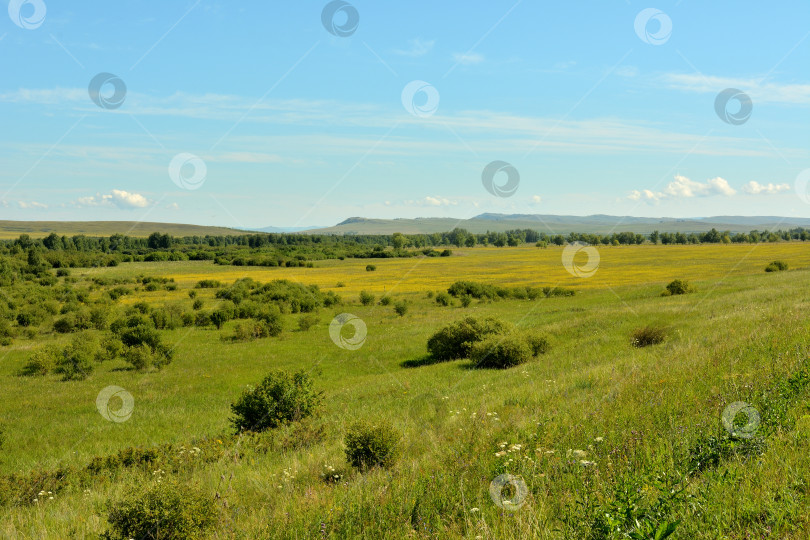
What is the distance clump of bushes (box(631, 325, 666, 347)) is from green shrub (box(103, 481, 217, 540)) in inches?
669

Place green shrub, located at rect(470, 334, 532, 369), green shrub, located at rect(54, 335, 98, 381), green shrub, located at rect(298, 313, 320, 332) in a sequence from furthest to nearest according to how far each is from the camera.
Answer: green shrub, located at rect(298, 313, 320, 332)
green shrub, located at rect(54, 335, 98, 381)
green shrub, located at rect(470, 334, 532, 369)

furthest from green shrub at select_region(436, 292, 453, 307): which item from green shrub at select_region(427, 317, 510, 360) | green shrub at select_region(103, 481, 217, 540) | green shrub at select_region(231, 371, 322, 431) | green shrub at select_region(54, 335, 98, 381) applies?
green shrub at select_region(103, 481, 217, 540)

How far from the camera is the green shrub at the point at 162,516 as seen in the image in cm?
571

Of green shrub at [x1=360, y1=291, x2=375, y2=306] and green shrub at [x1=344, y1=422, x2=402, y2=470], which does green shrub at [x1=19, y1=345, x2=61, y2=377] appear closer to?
green shrub at [x1=344, y1=422, x2=402, y2=470]

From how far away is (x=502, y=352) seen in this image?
21.9 m

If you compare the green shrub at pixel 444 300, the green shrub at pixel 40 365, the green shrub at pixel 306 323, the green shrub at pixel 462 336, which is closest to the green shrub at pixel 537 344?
the green shrub at pixel 462 336

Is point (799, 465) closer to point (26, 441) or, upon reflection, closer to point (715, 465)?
point (715, 465)

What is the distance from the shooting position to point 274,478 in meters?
7.71

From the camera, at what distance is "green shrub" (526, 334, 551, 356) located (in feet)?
75.5

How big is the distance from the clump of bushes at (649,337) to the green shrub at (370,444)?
45.7ft

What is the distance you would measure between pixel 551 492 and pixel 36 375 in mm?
32143

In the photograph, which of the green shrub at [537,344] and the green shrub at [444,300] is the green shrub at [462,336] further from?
the green shrub at [444,300]

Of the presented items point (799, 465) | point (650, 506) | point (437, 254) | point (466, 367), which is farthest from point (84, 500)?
point (437, 254)

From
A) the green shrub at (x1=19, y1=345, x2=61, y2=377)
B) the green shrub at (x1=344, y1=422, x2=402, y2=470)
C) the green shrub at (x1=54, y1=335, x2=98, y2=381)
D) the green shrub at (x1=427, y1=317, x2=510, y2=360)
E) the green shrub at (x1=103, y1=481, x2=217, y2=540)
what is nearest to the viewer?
the green shrub at (x1=103, y1=481, x2=217, y2=540)
